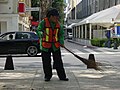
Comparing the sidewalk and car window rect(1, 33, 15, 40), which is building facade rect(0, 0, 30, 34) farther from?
the sidewalk

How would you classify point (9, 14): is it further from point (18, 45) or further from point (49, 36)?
point (49, 36)

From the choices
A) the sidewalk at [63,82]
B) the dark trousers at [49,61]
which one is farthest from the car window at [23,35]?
the dark trousers at [49,61]

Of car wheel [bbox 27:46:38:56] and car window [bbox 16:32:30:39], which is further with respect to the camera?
car window [bbox 16:32:30:39]

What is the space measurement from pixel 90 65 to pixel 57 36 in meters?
1.70

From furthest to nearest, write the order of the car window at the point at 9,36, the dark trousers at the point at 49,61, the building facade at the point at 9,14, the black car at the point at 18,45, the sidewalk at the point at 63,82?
the building facade at the point at 9,14
the car window at the point at 9,36
the black car at the point at 18,45
the dark trousers at the point at 49,61
the sidewalk at the point at 63,82


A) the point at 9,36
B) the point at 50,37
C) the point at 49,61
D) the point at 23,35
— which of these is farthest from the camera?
the point at 23,35

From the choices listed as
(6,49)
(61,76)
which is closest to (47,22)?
(61,76)

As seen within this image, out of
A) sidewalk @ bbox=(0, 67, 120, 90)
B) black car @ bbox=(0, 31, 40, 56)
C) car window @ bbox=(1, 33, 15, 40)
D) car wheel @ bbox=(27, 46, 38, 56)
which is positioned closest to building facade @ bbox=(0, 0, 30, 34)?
car window @ bbox=(1, 33, 15, 40)

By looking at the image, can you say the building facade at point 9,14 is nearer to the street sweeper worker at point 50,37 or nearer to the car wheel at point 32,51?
the car wheel at point 32,51

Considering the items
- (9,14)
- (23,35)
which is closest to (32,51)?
(23,35)

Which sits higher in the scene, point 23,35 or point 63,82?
point 23,35

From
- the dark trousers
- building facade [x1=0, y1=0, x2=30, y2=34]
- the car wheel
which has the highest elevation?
building facade [x1=0, y1=0, x2=30, y2=34]

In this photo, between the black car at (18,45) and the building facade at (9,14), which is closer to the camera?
the black car at (18,45)

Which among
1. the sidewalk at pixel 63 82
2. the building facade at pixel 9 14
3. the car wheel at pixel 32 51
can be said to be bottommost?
the sidewalk at pixel 63 82
